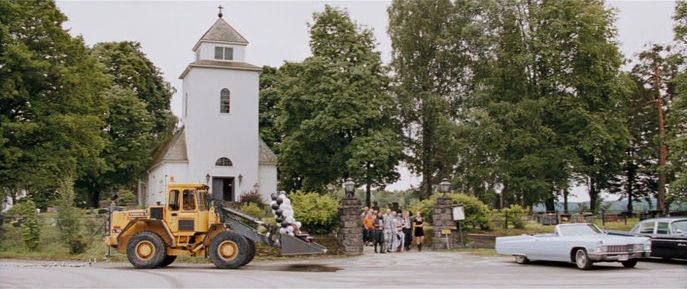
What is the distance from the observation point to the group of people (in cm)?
2545

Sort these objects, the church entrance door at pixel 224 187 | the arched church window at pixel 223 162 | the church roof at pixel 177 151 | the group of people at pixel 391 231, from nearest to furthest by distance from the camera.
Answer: the group of people at pixel 391 231, the church entrance door at pixel 224 187, the arched church window at pixel 223 162, the church roof at pixel 177 151

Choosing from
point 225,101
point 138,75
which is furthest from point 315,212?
point 138,75

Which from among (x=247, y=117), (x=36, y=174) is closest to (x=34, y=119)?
(x=36, y=174)

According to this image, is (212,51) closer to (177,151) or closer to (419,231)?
(177,151)

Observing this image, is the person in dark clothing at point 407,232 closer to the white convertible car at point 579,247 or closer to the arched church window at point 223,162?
the white convertible car at point 579,247

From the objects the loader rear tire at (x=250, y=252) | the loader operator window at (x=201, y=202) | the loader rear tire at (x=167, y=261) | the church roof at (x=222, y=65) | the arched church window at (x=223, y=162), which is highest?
the church roof at (x=222, y=65)

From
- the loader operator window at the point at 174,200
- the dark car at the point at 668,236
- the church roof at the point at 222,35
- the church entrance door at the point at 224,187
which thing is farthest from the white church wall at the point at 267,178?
the dark car at the point at 668,236

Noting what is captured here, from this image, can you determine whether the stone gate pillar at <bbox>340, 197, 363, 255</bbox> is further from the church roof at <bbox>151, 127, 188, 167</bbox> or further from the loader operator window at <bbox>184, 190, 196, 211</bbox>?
the church roof at <bbox>151, 127, 188, 167</bbox>

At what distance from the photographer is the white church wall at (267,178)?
44781 mm

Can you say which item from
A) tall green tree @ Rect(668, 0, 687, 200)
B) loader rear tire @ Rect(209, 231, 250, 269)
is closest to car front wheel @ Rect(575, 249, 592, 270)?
loader rear tire @ Rect(209, 231, 250, 269)

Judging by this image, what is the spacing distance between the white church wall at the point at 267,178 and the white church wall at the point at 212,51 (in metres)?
7.03

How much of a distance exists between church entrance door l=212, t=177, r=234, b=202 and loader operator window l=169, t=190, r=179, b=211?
23.3 m

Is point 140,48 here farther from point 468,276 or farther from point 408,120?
point 468,276

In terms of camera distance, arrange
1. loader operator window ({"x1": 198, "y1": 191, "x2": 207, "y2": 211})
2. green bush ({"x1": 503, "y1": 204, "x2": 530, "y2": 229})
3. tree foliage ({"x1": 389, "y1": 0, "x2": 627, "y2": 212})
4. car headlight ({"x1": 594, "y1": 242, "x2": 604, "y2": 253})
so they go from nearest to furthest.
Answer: car headlight ({"x1": 594, "y1": 242, "x2": 604, "y2": 253}) < loader operator window ({"x1": 198, "y1": 191, "x2": 207, "y2": 211}) < green bush ({"x1": 503, "y1": 204, "x2": 530, "y2": 229}) < tree foliage ({"x1": 389, "y1": 0, "x2": 627, "y2": 212})
